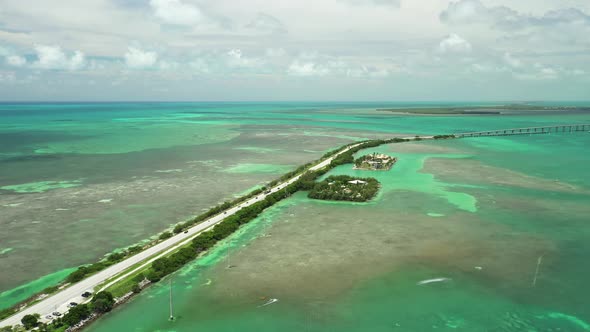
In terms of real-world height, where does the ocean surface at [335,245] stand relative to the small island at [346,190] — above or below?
below

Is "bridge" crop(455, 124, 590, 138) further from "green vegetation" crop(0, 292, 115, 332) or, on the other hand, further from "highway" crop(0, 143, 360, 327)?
"green vegetation" crop(0, 292, 115, 332)

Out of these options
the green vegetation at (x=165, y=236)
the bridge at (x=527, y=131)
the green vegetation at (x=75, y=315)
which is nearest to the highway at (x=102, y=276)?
the green vegetation at (x=165, y=236)

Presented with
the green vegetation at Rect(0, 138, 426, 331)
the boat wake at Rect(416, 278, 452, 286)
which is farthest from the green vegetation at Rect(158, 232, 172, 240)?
the boat wake at Rect(416, 278, 452, 286)

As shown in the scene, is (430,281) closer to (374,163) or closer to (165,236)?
(165,236)

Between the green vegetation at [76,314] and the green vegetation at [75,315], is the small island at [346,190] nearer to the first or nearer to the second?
the green vegetation at [75,315]

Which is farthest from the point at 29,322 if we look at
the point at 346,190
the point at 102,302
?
the point at 346,190

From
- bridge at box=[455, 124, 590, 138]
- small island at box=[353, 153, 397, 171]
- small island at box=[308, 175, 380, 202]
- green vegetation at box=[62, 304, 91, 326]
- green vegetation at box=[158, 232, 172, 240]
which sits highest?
bridge at box=[455, 124, 590, 138]
